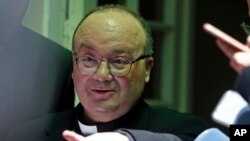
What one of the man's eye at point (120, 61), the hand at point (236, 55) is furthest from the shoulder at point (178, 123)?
the hand at point (236, 55)

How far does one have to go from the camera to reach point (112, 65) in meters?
0.99

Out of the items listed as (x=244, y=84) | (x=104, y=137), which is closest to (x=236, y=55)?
(x=244, y=84)

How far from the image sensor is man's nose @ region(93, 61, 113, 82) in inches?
38.4

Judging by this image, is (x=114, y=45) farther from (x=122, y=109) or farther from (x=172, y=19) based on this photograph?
(x=172, y=19)

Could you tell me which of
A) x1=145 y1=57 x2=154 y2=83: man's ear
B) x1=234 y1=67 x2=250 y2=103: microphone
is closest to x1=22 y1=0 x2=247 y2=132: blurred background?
x1=145 y1=57 x2=154 y2=83: man's ear

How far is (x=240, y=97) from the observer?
2.68ft

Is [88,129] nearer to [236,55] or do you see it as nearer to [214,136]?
[214,136]

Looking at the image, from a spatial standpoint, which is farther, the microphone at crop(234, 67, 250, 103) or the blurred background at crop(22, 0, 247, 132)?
the blurred background at crop(22, 0, 247, 132)

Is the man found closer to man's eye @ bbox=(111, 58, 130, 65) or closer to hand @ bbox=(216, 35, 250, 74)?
man's eye @ bbox=(111, 58, 130, 65)

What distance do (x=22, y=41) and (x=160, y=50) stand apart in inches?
11.8

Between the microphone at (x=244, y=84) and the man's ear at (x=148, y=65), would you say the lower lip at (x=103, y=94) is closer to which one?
the man's ear at (x=148, y=65)

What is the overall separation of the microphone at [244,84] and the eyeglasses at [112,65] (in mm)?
235

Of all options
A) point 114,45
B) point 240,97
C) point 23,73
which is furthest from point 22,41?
point 240,97

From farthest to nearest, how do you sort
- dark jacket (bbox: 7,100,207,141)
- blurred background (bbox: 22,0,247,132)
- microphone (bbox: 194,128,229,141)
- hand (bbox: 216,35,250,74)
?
blurred background (bbox: 22,0,247,132) → dark jacket (bbox: 7,100,207,141) → microphone (bbox: 194,128,229,141) → hand (bbox: 216,35,250,74)
